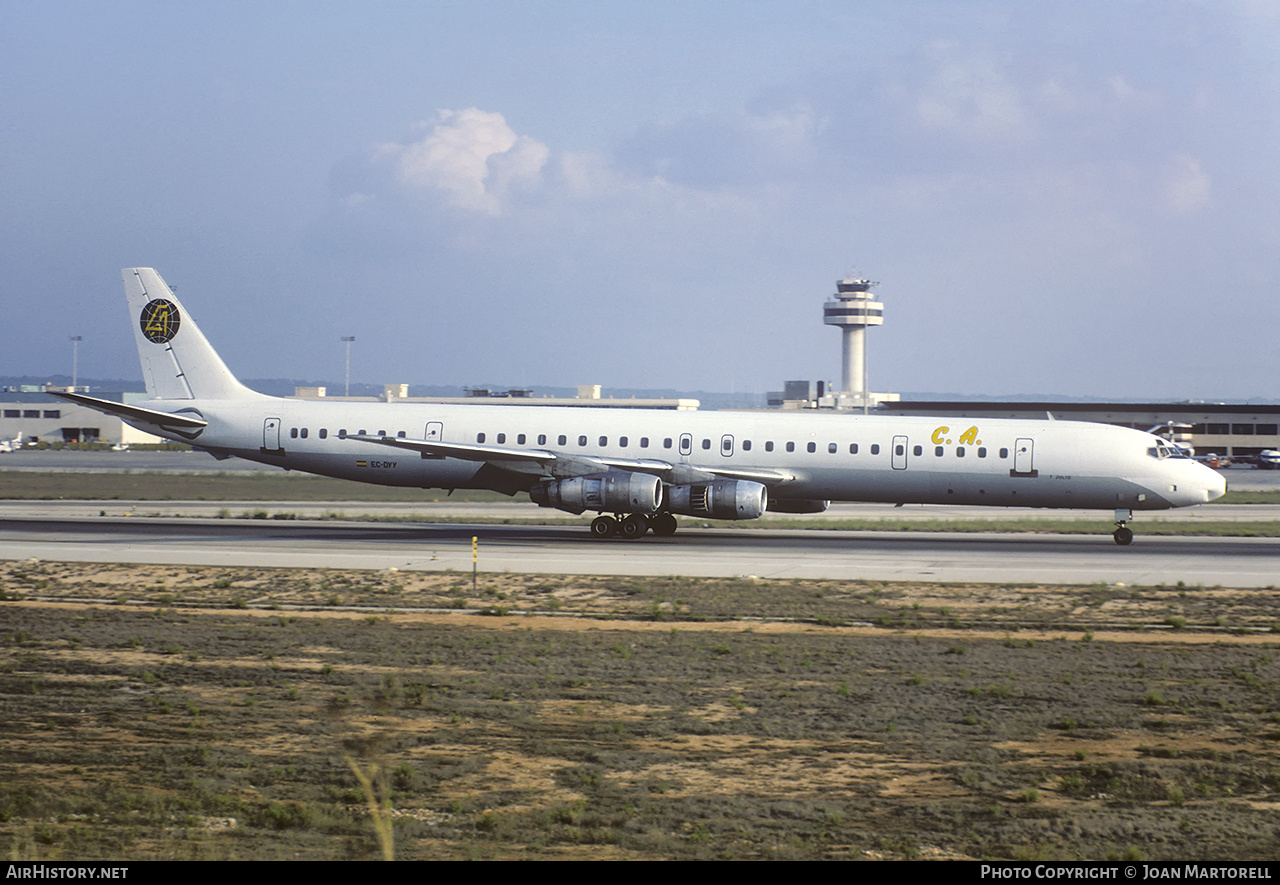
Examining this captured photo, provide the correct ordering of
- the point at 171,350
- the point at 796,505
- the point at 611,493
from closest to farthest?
the point at 611,493 < the point at 796,505 < the point at 171,350

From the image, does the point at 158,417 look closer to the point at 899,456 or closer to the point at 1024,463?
the point at 899,456

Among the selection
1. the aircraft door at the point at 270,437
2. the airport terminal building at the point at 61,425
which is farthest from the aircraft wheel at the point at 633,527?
the airport terminal building at the point at 61,425

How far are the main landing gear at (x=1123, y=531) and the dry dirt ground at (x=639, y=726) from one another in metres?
11.8

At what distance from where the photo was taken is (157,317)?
Result: 41.5 meters

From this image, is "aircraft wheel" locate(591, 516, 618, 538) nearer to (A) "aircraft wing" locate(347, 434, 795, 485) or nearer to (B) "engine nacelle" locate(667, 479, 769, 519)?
(A) "aircraft wing" locate(347, 434, 795, 485)

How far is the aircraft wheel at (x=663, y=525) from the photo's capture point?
3919 cm

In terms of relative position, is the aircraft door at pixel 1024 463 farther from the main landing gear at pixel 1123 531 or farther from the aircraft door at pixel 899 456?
the main landing gear at pixel 1123 531

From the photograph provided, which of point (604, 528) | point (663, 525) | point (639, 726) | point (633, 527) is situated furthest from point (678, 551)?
point (639, 726)

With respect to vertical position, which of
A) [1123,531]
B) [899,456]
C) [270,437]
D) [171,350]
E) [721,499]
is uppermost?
[171,350]

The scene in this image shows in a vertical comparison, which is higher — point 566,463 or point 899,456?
point 899,456

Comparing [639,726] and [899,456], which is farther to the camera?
[899,456]

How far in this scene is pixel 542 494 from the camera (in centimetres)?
3784

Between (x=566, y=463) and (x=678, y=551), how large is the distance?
5.01 m

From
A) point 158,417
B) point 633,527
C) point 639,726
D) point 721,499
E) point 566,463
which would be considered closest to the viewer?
point 639,726
